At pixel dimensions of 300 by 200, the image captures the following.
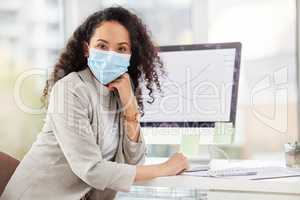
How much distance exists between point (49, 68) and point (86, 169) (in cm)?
106

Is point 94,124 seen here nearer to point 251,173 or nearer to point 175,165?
point 175,165

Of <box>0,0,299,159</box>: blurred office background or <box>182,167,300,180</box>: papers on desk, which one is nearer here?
<box>182,167,300,180</box>: papers on desk

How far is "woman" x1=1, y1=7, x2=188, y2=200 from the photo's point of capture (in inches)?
55.3

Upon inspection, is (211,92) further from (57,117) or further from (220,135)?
(57,117)

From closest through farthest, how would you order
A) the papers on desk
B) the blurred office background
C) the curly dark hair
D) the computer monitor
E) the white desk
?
the white desk < the papers on desk < the curly dark hair < the computer monitor < the blurred office background

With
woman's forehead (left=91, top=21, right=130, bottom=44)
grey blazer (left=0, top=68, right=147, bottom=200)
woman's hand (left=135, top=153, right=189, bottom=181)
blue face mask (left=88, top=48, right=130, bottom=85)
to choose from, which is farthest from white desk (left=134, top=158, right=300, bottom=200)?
woman's forehead (left=91, top=21, right=130, bottom=44)

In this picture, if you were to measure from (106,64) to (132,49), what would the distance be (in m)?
0.16

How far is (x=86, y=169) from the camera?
54.0 inches

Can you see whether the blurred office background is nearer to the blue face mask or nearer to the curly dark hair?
the curly dark hair

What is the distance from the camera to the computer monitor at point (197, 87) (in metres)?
1.86

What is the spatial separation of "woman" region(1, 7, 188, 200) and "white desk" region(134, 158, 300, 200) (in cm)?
5

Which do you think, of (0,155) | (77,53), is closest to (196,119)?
(77,53)

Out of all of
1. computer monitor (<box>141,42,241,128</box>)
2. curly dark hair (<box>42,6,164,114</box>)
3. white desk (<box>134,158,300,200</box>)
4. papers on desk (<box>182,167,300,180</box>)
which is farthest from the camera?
computer monitor (<box>141,42,241,128</box>)

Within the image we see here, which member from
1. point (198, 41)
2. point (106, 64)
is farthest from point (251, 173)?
point (198, 41)
